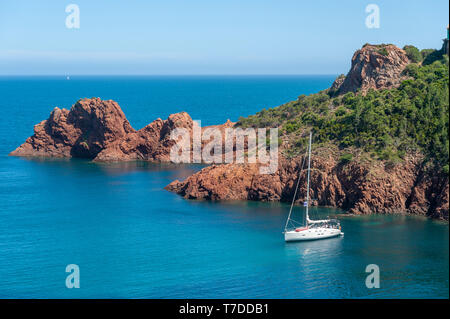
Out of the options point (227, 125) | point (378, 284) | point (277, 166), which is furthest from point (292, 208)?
point (227, 125)

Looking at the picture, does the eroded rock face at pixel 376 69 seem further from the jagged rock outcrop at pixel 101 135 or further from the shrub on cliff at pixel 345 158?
the jagged rock outcrop at pixel 101 135

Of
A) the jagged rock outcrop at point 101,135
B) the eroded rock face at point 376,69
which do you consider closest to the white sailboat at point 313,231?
the eroded rock face at point 376,69

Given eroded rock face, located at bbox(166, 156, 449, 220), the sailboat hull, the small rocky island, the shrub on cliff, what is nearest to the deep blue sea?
the sailboat hull

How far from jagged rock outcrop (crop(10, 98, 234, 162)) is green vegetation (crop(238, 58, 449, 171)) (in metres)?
28.2

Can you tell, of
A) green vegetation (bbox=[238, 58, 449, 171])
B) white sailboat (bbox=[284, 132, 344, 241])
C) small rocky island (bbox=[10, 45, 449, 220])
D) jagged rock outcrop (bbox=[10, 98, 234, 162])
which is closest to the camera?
white sailboat (bbox=[284, 132, 344, 241])

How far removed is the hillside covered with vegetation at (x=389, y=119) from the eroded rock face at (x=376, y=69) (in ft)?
5.58

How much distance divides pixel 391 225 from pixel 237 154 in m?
27.6

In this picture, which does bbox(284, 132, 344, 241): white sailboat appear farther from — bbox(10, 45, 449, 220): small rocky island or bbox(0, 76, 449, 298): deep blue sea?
bbox(10, 45, 449, 220): small rocky island

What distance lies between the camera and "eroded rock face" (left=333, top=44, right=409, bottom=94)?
9444 centimetres

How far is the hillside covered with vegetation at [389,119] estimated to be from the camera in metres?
76.9

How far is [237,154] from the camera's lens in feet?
294

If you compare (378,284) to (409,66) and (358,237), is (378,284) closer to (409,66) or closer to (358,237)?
(358,237)

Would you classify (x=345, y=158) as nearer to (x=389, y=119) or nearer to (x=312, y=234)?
(x=389, y=119)
